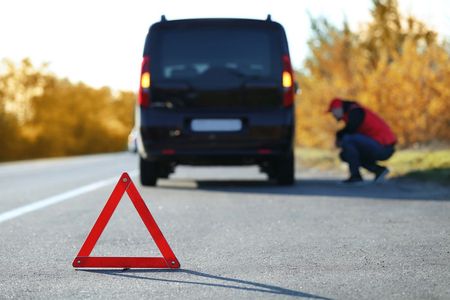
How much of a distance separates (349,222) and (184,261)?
257cm

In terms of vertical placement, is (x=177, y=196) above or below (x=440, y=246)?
below

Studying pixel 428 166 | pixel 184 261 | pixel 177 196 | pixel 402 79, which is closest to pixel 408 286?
pixel 184 261

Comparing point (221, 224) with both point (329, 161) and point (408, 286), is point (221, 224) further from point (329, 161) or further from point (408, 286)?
point (329, 161)

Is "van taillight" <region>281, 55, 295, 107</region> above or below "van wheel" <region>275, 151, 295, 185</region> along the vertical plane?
above

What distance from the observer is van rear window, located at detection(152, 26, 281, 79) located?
12125 mm

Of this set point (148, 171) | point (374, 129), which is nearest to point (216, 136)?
point (148, 171)

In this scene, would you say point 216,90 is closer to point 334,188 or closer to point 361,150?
point 334,188

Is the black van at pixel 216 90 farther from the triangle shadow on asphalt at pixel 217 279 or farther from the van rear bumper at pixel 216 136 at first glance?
the triangle shadow on asphalt at pixel 217 279

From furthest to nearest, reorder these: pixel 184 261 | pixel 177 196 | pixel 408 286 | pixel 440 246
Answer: pixel 177 196 < pixel 440 246 < pixel 184 261 < pixel 408 286

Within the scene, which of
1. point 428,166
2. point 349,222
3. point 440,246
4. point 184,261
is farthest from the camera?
point 428,166

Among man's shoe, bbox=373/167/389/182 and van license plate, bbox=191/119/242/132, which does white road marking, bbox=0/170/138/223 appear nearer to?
van license plate, bbox=191/119/242/132

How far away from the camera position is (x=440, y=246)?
671 centimetres

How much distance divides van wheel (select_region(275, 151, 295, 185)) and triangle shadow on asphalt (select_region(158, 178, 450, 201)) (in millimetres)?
105

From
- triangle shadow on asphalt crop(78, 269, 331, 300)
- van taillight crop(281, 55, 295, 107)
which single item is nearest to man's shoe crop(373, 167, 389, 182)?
van taillight crop(281, 55, 295, 107)
